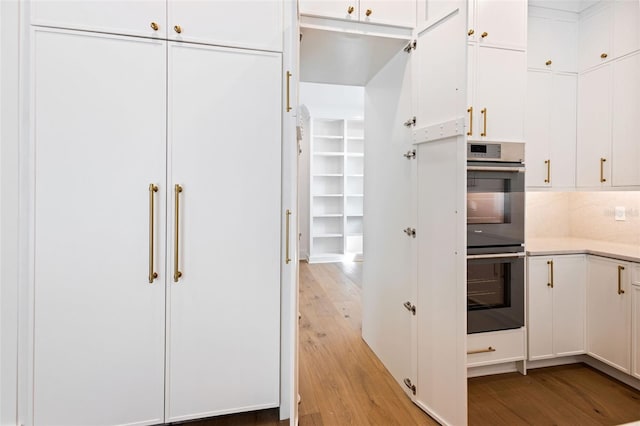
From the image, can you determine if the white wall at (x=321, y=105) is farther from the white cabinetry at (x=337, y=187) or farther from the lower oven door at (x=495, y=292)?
the lower oven door at (x=495, y=292)

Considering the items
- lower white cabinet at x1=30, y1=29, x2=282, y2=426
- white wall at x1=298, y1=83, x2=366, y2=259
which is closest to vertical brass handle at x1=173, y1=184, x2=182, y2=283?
lower white cabinet at x1=30, y1=29, x2=282, y2=426

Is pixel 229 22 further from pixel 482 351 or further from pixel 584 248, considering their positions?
pixel 584 248

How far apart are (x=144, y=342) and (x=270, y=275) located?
74cm

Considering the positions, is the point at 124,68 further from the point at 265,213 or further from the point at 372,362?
the point at 372,362

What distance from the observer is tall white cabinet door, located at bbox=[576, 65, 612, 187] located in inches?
99.7

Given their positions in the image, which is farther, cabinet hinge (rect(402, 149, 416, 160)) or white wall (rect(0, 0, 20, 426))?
cabinet hinge (rect(402, 149, 416, 160))

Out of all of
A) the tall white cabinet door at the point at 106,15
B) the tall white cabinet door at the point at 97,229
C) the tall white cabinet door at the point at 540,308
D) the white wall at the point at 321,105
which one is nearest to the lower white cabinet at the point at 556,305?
the tall white cabinet door at the point at 540,308

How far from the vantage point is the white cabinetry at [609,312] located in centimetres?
220

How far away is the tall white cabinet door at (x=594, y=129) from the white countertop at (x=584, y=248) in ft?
1.64

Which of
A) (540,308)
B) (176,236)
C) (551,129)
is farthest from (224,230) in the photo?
(551,129)

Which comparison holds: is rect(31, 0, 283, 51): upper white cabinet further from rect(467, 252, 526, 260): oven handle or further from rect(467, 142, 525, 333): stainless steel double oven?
rect(467, 252, 526, 260): oven handle

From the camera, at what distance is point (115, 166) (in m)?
1.65

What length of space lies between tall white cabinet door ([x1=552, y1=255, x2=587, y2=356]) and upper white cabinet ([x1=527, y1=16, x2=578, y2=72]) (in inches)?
62.2

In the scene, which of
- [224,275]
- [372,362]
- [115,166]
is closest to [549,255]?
[372,362]
